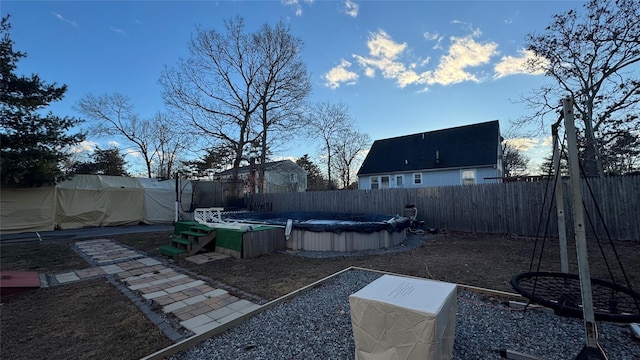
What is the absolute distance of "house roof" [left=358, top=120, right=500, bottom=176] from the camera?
1428 cm

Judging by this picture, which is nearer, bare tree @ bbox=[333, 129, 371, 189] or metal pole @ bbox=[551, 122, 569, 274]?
metal pole @ bbox=[551, 122, 569, 274]

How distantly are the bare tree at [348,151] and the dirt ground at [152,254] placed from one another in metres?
14.3

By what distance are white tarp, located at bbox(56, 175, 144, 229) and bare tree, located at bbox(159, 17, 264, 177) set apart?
4637mm

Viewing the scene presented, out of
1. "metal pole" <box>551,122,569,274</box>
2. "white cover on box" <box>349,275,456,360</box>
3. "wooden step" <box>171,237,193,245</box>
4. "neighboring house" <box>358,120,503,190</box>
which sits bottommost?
"wooden step" <box>171,237,193,245</box>

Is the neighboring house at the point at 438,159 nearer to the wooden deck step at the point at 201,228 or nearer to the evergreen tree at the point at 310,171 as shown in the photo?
the evergreen tree at the point at 310,171

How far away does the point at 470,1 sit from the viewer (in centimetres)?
667

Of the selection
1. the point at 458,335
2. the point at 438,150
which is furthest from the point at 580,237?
the point at 438,150

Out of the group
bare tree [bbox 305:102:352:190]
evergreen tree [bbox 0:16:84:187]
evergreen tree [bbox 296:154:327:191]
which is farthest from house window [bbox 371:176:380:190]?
evergreen tree [bbox 0:16:84:187]

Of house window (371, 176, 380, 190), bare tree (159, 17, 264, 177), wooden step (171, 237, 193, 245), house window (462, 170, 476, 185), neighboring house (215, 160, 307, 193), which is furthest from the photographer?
neighboring house (215, 160, 307, 193)

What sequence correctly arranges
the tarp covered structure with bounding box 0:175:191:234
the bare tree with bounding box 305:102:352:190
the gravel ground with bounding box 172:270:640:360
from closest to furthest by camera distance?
1. the gravel ground with bounding box 172:270:640:360
2. the tarp covered structure with bounding box 0:175:191:234
3. the bare tree with bounding box 305:102:352:190

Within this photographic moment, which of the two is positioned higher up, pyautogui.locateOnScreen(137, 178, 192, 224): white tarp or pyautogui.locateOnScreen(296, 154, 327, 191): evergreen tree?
pyautogui.locateOnScreen(296, 154, 327, 191): evergreen tree

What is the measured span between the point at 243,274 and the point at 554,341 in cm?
373

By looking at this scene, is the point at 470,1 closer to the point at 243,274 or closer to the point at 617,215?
the point at 617,215

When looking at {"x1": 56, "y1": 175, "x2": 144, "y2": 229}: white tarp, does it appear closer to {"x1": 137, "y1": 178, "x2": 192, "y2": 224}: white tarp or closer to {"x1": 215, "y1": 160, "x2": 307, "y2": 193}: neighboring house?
{"x1": 137, "y1": 178, "x2": 192, "y2": 224}: white tarp
